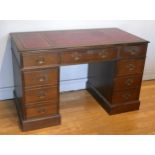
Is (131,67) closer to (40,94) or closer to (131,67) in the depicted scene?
(131,67)

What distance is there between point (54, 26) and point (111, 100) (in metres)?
0.96

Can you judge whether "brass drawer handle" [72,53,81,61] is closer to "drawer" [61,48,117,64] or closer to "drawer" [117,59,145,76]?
"drawer" [61,48,117,64]

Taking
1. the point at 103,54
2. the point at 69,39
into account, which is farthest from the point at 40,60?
the point at 103,54

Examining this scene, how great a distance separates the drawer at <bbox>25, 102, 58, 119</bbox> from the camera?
2.12 meters

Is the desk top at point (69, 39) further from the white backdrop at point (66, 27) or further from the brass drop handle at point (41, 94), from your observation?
the brass drop handle at point (41, 94)

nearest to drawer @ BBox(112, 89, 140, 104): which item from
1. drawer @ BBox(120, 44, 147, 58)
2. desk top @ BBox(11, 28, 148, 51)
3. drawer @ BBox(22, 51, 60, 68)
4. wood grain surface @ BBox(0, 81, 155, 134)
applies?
wood grain surface @ BBox(0, 81, 155, 134)

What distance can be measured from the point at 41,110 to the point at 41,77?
33cm

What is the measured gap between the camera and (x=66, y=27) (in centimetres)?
254

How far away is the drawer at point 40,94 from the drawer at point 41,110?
0.20ft

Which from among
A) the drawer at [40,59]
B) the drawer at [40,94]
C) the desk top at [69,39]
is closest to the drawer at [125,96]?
the desk top at [69,39]

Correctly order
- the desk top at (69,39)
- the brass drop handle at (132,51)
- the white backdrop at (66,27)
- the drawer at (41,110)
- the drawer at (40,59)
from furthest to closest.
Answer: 1. the white backdrop at (66,27)
2. the brass drop handle at (132,51)
3. the drawer at (41,110)
4. the desk top at (69,39)
5. the drawer at (40,59)

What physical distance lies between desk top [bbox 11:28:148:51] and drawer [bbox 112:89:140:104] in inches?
20.5

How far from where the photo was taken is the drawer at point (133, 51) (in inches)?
87.2

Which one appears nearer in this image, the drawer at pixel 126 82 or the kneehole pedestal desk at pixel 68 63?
the kneehole pedestal desk at pixel 68 63
